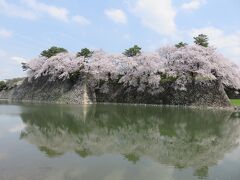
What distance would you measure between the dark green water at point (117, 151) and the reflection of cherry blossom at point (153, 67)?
16.3 m

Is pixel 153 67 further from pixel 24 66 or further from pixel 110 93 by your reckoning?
pixel 24 66

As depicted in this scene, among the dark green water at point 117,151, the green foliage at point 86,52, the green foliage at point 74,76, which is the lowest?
the dark green water at point 117,151

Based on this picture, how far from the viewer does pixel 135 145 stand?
36.9 feet

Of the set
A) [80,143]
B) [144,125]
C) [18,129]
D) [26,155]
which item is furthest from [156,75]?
[26,155]

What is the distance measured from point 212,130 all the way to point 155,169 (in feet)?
27.1

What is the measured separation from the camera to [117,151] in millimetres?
10188

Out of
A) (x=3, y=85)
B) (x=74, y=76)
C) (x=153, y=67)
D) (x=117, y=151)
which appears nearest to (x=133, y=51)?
(x=153, y=67)

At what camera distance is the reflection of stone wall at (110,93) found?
104ft

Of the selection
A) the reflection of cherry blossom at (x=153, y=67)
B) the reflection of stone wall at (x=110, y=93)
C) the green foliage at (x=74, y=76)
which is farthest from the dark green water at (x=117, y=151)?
the green foliage at (x=74, y=76)

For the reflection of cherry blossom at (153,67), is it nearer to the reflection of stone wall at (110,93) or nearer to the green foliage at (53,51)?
the reflection of stone wall at (110,93)

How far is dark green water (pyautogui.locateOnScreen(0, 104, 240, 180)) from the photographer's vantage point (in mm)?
7543

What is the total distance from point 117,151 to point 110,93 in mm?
27653

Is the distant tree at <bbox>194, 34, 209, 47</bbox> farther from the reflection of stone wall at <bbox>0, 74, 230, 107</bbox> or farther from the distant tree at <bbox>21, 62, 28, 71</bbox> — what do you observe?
the distant tree at <bbox>21, 62, 28, 71</bbox>

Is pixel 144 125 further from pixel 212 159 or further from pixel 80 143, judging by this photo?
pixel 212 159
